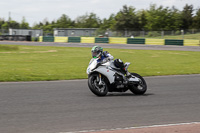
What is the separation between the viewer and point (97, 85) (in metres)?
8.93

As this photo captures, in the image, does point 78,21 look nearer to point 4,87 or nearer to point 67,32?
point 67,32

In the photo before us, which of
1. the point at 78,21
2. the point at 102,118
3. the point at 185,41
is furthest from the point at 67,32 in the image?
the point at 102,118

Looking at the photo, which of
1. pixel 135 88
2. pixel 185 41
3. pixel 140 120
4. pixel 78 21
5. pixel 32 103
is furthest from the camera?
pixel 78 21

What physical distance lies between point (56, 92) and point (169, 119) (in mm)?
4101

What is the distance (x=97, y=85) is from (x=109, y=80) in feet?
1.14

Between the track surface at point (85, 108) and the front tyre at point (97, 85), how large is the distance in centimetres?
17

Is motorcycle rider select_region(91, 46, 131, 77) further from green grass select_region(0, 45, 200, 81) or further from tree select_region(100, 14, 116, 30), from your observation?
tree select_region(100, 14, 116, 30)

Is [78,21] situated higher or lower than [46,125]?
higher

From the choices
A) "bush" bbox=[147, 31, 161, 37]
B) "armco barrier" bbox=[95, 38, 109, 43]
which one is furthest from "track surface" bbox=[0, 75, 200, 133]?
"bush" bbox=[147, 31, 161, 37]

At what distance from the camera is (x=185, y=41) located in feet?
141

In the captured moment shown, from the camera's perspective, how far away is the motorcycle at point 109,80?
8805 mm

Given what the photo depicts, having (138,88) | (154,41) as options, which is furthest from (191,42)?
(138,88)

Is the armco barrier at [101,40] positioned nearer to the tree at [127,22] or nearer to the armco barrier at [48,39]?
the armco barrier at [48,39]

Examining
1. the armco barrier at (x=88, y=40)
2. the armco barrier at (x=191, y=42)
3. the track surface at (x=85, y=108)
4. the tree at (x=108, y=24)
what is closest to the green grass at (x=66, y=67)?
the track surface at (x=85, y=108)
